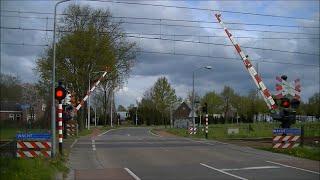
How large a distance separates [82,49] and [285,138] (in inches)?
1205

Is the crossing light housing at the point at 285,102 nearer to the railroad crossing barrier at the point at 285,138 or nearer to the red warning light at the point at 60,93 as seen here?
the railroad crossing barrier at the point at 285,138

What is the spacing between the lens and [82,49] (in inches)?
2149

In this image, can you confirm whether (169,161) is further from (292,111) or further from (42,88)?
(42,88)

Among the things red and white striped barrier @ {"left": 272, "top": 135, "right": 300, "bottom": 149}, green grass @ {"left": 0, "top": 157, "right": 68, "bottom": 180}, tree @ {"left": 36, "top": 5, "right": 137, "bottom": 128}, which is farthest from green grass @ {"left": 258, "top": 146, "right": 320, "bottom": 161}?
tree @ {"left": 36, "top": 5, "right": 137, "bottom": 128}

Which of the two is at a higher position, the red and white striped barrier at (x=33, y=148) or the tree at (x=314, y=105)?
the tree at (x=314, y=105)

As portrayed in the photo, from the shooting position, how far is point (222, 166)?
805 inches

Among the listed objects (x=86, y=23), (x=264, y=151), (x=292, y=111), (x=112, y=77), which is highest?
(x=86, y=23)

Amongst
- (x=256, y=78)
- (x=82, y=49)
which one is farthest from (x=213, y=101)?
(x=256, y=78)

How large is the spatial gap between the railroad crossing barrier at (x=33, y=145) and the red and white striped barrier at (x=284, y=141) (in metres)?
12.1

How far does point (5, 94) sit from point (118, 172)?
30.9 ft

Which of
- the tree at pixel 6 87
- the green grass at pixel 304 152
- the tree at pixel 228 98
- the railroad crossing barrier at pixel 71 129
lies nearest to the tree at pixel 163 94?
the tree at pixel 228 98

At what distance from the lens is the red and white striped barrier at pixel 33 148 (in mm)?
20188

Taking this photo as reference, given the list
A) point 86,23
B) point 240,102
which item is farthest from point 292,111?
point 240,102

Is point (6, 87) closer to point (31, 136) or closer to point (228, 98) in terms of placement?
point (31, 136)
